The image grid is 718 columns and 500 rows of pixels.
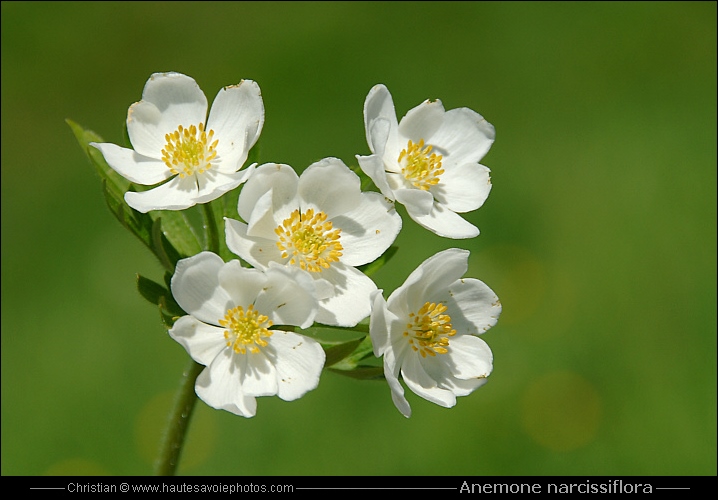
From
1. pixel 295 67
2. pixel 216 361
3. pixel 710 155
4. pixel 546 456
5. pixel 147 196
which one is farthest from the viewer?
pixel 295 67

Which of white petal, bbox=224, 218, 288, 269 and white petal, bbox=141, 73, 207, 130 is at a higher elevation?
white petal, bbox=141, 73, 207, 130

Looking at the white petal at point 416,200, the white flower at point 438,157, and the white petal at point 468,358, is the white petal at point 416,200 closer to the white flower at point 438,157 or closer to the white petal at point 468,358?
the white flower at point 438,157

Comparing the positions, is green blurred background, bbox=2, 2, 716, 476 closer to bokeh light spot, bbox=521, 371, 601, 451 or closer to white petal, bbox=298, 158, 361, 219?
bokeh light spot, bbox=521, 371, 601, 451

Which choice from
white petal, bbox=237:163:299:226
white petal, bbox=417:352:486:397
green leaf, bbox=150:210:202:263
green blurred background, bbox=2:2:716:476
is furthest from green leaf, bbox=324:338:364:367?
green blurred background, bbox=2:2:716:476

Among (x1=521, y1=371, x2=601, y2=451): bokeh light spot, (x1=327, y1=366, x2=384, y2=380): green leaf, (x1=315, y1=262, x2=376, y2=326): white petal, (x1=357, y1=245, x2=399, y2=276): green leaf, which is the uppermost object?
(x1=315, y1=262, x2=376, y2=326): white petal

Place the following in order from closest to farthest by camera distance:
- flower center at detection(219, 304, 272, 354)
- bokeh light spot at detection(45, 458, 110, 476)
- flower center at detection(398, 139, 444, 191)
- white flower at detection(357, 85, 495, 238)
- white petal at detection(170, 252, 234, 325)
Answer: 1. white petal at detection(170, 252, 234, 325)
2. flower center at detection(219, 304, 272, 354)
3. white flower at detection(357, 85, 495, 238)
4. flower center at detection(398, 139, 444, 191)
5. bokeh light spot at detection(45, 458, 110, 476)

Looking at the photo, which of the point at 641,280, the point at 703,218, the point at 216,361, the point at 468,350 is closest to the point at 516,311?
the point at 641,280

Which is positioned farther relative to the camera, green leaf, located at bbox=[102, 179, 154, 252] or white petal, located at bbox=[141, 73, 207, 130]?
white petal, located at bbox=[141, 73, 207, 130]

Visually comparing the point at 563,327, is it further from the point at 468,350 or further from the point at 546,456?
the point at 468,350
